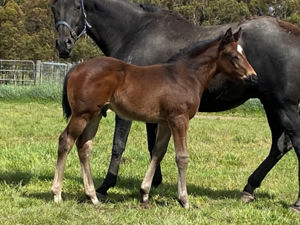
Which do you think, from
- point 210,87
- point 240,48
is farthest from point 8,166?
point 240,48

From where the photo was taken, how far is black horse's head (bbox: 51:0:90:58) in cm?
470

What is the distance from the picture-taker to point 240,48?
4230 mm

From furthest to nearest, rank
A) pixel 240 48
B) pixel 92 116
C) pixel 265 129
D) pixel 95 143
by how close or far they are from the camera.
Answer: pixel 265 129 < pixel 95 143 < pixel 240 48 < pixel 92 116

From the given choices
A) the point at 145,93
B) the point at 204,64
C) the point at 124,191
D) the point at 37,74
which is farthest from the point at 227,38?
the point at 37,74

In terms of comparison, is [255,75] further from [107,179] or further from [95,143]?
[95,143]

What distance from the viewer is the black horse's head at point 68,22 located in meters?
4.70

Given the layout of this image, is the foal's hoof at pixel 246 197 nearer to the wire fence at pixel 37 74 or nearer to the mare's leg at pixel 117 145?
the mare's leg at pixel 117 145

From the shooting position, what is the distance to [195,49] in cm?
436

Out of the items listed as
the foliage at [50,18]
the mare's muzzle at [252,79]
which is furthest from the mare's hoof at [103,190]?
the foliage at [50,18]

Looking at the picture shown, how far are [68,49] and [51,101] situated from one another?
1194 cm

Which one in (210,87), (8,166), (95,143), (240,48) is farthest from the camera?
(95,143)

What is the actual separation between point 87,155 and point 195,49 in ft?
5.02

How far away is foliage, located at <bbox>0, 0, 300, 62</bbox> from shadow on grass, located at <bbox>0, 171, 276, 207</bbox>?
2561 cm

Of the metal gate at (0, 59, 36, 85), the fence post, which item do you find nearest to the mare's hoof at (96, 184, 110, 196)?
the fence post
